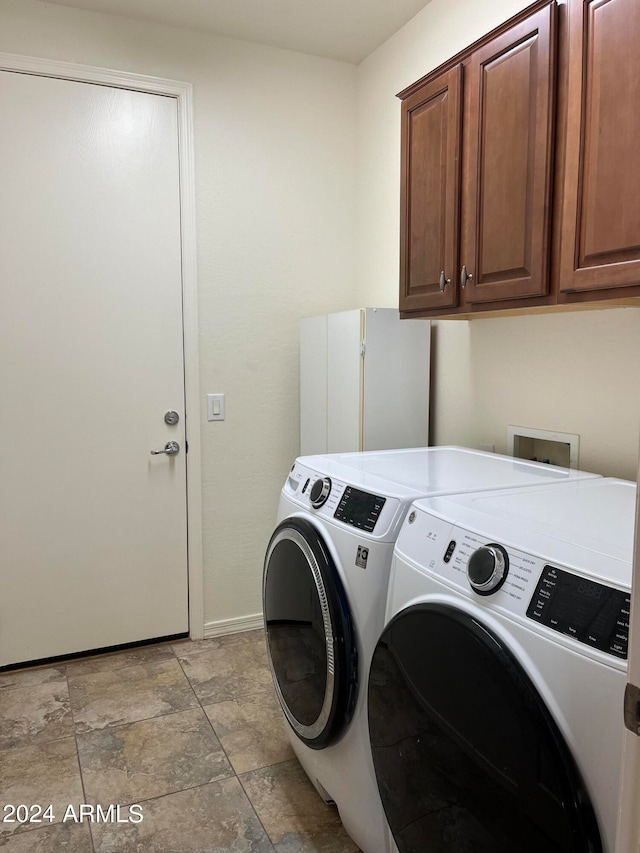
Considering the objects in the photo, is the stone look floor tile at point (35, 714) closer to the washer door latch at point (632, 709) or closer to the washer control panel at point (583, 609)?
the washer control panel at point (583, 609)

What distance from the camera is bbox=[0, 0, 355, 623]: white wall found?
2834mm

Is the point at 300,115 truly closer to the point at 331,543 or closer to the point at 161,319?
the point at 161,319

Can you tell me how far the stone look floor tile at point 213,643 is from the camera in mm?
2871

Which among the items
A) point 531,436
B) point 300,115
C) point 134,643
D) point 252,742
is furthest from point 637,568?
point 300,115

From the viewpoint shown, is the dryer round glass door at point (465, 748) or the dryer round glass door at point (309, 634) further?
the dryer round glass door at point (309, 634)

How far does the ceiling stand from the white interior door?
0.30 meters

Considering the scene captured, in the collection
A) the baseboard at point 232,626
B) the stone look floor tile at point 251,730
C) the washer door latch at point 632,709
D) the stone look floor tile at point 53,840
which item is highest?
the washer door latch at point 632,709

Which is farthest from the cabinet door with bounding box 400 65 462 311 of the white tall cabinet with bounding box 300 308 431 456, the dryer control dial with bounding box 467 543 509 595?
the dryer control dial with bounding box 467 543 509 595

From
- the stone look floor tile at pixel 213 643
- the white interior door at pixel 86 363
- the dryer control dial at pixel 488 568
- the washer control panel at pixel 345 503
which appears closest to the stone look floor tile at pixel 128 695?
the stone look floor tile at pixel 213 643

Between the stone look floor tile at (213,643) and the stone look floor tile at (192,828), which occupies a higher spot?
the stone look floor tile at (213,643)

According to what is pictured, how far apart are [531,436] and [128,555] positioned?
1745 mm

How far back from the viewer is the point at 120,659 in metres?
2.79

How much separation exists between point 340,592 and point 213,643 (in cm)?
160

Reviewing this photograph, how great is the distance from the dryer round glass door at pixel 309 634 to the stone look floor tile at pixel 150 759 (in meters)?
0.39
